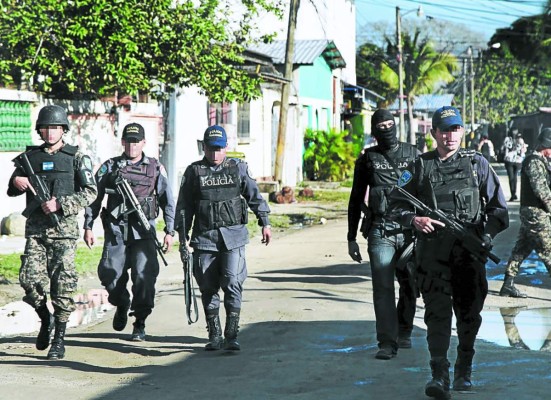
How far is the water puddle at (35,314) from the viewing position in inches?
376

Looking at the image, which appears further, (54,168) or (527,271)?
(527,271)

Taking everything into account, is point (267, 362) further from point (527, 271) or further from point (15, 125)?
point (15, 125)

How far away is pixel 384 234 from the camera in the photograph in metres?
7.74

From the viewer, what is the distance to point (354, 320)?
9406 millimetres

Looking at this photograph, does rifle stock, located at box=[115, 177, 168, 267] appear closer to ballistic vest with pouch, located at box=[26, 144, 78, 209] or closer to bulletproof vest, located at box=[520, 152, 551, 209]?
ballistic vest with pouch, located at box=[26, 144, 78, 209]

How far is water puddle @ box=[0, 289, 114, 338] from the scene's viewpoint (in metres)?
9.56

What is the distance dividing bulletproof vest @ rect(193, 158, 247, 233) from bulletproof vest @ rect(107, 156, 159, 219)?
2.04 feet

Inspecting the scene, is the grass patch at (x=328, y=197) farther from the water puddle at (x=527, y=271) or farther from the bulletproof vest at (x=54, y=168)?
the bulletproof vest at (x=54, y=168)

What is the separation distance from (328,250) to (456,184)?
29.2ft

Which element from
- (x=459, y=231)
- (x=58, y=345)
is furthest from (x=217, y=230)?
(x=459, y=231)

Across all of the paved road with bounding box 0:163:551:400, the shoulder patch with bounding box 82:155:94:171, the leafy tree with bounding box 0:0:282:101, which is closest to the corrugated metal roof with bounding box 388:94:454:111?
the leafy tree with bounding box 0:0:282:101

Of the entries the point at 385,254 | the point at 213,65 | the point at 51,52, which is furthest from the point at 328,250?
the point at 385,254

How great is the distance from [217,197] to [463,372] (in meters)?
2.64

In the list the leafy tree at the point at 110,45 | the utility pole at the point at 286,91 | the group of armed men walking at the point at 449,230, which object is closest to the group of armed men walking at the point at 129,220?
the group of armed men walking at the point at 449,230
